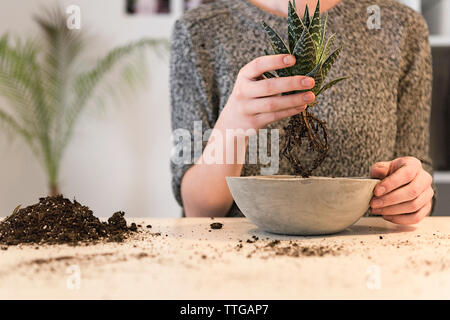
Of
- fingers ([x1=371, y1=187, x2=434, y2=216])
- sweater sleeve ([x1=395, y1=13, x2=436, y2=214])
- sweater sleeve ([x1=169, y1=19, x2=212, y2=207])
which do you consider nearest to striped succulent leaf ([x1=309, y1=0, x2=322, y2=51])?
fingers ([x1=371, y1=187, x2=434, y2=216])

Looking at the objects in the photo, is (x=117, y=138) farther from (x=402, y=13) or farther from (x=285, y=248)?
(x=285, y=248)

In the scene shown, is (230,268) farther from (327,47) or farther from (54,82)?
(54,82)

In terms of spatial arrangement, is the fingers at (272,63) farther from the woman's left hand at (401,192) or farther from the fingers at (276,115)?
the woman's left hand at (401,192)

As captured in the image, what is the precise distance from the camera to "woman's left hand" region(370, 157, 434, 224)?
0.81m

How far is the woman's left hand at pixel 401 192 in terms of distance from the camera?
81 cm

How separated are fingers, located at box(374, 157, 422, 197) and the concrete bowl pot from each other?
33 millimetres

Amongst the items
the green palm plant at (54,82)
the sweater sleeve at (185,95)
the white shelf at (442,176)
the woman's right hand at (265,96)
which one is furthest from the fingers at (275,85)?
the green palm plant at (54,82)

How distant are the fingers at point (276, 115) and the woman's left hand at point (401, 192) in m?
0.18

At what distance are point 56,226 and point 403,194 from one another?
0.57 m

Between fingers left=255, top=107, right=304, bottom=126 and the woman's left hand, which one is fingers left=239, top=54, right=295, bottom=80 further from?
the woman's left hand

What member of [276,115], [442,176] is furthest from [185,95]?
[442,176]

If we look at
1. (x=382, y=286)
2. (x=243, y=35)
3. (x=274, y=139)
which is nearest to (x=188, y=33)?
(x=243, y=35)

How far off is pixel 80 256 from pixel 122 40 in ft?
7.36

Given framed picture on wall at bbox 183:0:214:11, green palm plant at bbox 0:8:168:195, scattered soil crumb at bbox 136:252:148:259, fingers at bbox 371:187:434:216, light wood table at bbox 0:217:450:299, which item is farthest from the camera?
framed picture on wall at bbox 183:0:214:11
